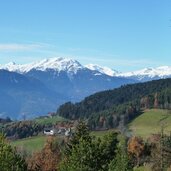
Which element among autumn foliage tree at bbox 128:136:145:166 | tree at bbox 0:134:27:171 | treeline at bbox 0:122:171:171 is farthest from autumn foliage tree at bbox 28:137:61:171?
tree at bbox 0:134:27:171

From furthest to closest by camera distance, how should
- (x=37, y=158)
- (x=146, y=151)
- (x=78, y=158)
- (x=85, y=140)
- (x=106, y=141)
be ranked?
(x=146, y=151) → (x=37, y=158) → (x=106, y=141) → (x=85, y=140) → (x=78, y=158)

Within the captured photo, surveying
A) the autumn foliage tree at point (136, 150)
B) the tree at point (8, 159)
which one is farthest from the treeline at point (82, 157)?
the autumn foliage tree at point (136, 150)

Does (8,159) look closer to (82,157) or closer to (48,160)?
(82,157)

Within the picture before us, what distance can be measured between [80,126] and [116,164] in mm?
7940

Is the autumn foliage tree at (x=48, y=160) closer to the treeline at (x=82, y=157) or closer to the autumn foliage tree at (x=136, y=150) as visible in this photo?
the treeline at (x=82, y=157)

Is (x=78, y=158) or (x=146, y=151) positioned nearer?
(x=78, y=158)

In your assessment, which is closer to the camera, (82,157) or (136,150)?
(82,157)

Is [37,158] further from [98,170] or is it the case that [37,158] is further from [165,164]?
[98,170]

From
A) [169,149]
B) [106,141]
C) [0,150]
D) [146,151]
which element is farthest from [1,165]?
[146,151]

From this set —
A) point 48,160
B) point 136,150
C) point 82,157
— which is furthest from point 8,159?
point 136,150

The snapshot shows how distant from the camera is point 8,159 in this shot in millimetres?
53469

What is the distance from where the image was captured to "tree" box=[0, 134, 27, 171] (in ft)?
174

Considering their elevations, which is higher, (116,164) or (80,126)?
(80,126)

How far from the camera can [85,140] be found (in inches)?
2613
